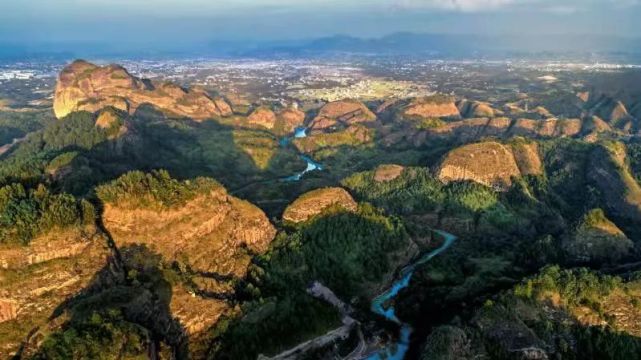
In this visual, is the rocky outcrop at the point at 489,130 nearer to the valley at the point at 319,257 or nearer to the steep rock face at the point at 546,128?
the steep rock face at the point at 546,128

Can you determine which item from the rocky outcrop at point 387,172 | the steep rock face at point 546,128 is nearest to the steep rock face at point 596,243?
the rocky outcrop at point 387,172

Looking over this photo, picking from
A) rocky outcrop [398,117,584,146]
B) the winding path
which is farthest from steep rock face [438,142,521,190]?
rocky outcrop [398,117,584,146]

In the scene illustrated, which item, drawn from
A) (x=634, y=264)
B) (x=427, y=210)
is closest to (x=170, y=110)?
(x=427, y=210)

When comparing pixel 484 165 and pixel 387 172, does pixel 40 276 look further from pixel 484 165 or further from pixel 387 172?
pixel 484 165

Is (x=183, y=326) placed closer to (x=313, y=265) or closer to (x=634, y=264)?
(x=313, y=265)

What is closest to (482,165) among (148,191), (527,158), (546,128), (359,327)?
(527,158)

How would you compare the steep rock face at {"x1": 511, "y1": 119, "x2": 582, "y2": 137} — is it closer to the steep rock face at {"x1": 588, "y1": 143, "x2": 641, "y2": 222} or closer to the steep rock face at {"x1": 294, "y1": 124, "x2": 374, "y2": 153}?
the steep rock face at {"x1": 588, "y1": 143, "x2": 641, "y2": 222}

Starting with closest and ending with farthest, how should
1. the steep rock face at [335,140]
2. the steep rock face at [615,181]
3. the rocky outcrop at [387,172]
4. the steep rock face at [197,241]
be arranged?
the steep rock face at [197,241]
the steep rock face at [615,181]
the rocky outcrop at [387,172]
the steep rock face at [335,140]
